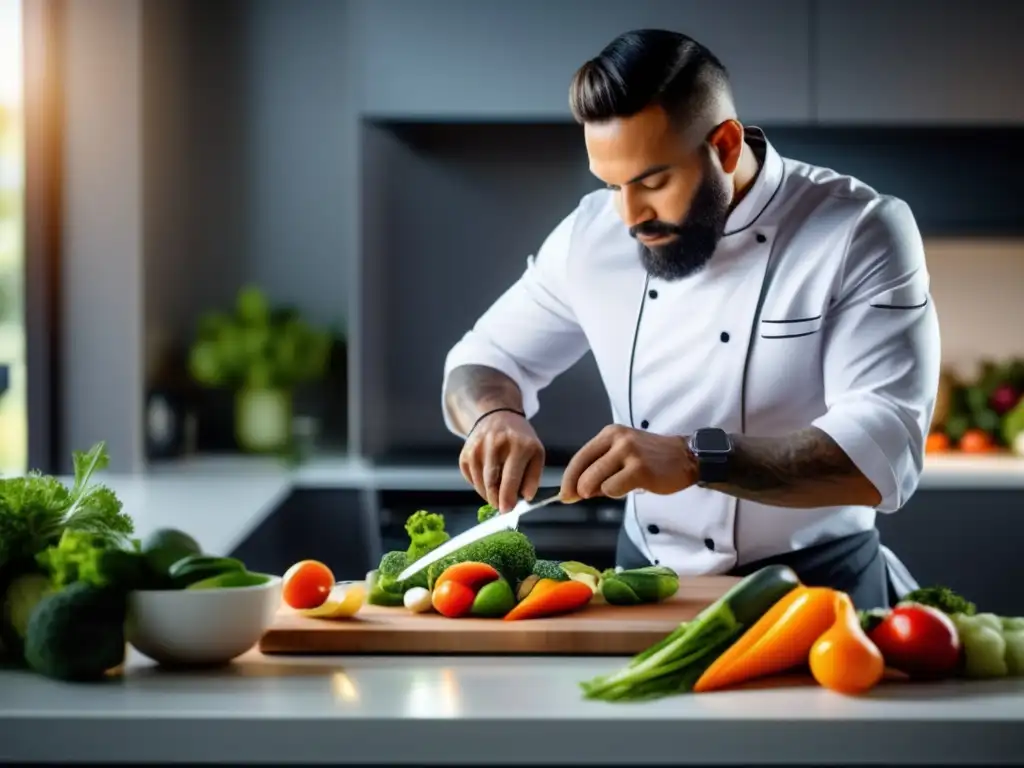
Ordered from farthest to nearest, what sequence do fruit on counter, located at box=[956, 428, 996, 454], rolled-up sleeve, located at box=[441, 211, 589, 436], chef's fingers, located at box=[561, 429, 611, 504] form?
fruit on counter, located at box=[956, 428, 996, 454] < rolled-up sleeve, located at box=[441, 211, 589, 436] < chef's fingers, located at box=[561, 429, 611, 504]

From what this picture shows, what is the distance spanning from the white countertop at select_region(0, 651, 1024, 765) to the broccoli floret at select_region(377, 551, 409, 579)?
373 mm

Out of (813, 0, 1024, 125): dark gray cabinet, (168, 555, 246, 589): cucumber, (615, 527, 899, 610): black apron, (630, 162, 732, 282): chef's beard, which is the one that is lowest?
(615, 527, 899, 610): black apron

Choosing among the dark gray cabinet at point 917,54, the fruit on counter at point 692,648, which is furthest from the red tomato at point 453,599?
the dark gray cabinet at point 917,54

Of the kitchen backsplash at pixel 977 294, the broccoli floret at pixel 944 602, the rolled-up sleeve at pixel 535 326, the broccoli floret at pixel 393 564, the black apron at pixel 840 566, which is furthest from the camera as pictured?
the kitchen backsplash at pixel 977 294

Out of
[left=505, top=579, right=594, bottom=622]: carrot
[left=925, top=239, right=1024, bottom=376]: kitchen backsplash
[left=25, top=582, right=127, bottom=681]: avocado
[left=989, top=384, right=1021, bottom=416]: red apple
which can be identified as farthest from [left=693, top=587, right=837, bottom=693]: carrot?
[left=925, top=239, right=1024, bottom=376]: kitchen backsplash

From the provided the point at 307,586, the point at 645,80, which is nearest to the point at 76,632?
the point at 307,586

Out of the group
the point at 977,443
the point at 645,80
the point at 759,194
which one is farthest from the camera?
the point at 977,443

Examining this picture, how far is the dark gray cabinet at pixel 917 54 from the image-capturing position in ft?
10.5

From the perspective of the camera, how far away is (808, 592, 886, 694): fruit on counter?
1.23 metres

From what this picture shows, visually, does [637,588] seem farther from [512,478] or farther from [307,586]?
[307,586]

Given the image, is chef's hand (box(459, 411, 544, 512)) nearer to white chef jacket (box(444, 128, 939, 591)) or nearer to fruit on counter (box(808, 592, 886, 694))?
white chef jacket (box(444, 128, 939, 591))

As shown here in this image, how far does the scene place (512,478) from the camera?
1.65 meters

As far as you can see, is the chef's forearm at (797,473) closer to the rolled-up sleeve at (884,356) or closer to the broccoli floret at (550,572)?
the rolled-up sleeve at (884,356)

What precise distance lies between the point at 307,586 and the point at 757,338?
32.3 inches
